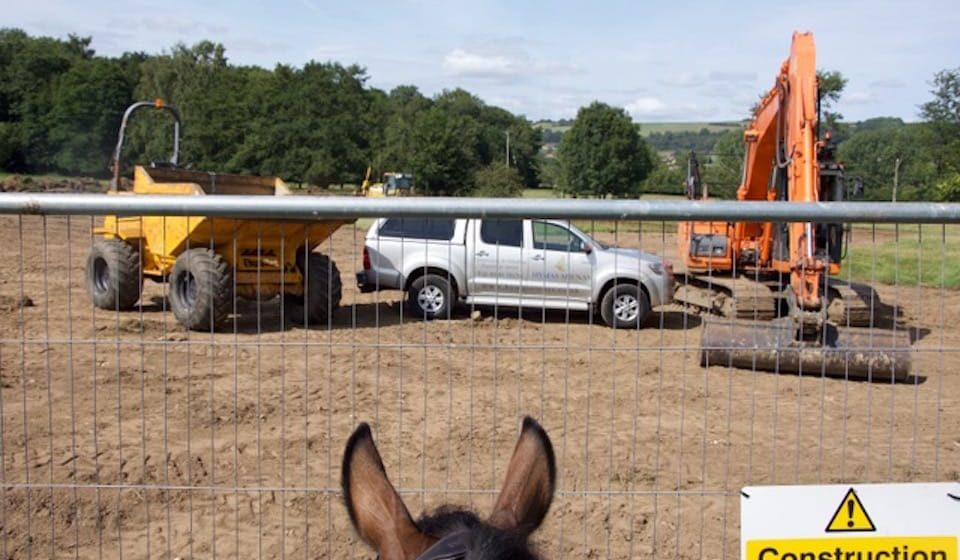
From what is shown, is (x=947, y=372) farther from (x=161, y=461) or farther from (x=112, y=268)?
(x=112, y=268)

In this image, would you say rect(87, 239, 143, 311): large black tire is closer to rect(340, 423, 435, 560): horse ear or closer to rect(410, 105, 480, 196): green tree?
rect(340, 423, 435, 560): horse ear

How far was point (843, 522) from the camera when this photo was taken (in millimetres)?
3311

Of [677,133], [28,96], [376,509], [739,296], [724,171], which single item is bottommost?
[739,296]

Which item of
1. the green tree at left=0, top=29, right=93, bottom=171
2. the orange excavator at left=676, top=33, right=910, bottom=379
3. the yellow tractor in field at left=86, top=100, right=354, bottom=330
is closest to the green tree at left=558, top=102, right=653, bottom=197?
the green tree at left=0, top=29, right=93, bottom=171

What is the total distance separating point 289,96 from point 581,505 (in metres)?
72.8

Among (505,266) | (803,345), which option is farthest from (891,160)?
(803,345)

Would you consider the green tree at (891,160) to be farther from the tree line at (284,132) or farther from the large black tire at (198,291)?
the large black tire at (198,291)

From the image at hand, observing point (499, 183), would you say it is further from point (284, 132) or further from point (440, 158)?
point (284, 132)

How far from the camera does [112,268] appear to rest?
43.0ft

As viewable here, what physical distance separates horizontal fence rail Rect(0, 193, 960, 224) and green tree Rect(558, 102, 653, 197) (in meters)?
71.1

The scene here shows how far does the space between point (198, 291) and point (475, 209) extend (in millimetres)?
8166

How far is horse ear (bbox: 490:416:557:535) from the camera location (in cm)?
209

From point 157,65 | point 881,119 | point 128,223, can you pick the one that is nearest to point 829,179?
point 128,223

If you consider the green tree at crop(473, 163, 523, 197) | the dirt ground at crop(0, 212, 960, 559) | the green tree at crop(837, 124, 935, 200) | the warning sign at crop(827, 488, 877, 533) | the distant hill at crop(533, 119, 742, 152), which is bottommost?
the dirt ground at crop(0, 212, 960, 559)
